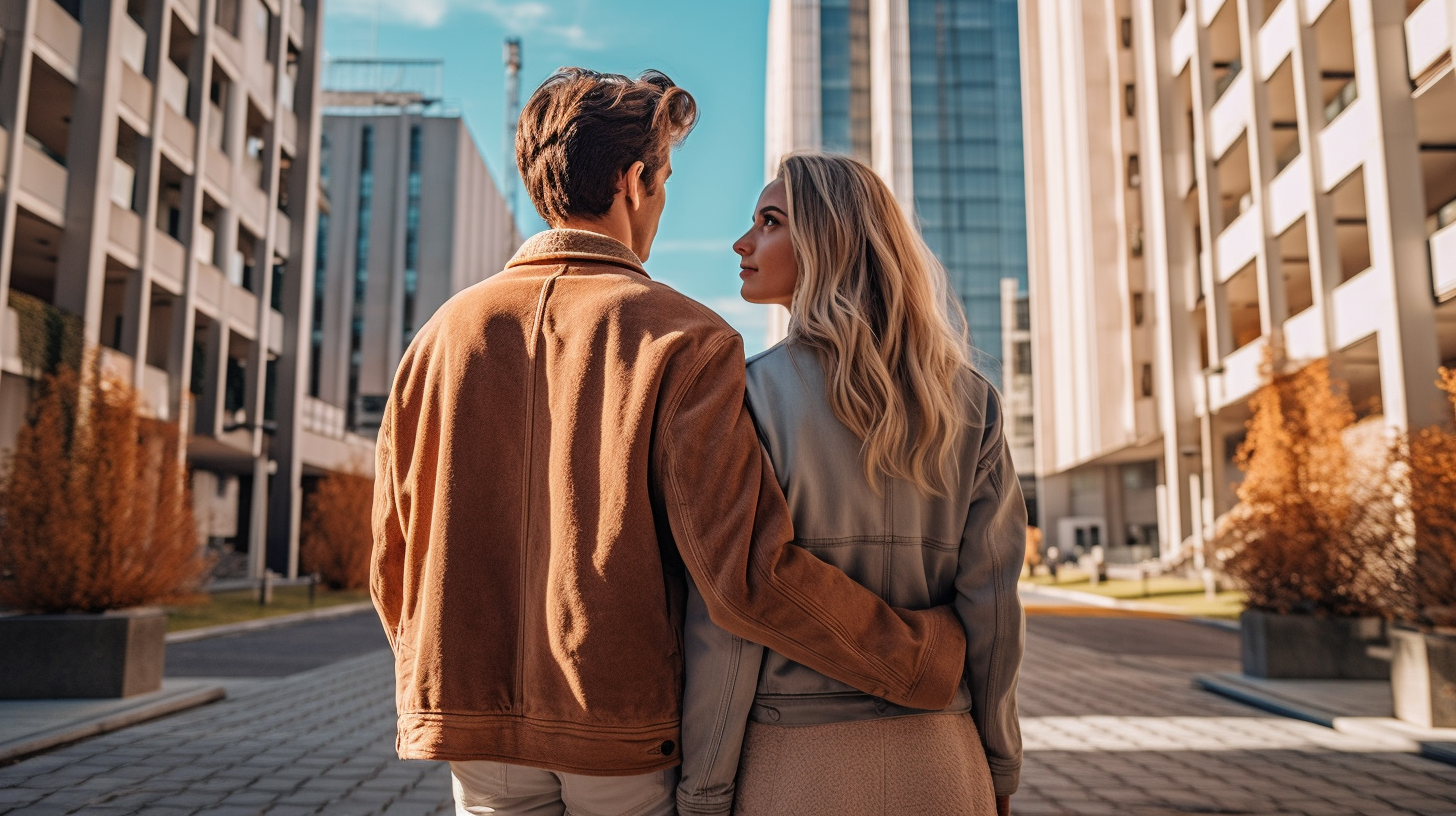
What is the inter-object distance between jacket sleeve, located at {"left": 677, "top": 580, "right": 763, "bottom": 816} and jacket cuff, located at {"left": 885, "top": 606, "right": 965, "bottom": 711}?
0.85 ft

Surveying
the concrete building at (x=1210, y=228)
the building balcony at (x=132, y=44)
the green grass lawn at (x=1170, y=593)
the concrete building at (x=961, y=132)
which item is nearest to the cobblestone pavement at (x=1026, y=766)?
the concrete building at (x=1210, y=228)

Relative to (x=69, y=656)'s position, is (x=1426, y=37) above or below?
above

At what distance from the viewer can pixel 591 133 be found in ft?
6.47

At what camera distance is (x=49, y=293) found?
1160 inches

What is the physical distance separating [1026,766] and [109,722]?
6545 mm

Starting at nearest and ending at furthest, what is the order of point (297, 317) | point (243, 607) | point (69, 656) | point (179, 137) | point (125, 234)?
point (69, 656) → point (243, 607) → point (125, 234) → point (179, 137) → point (297, 317)

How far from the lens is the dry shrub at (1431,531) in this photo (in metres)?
8.35

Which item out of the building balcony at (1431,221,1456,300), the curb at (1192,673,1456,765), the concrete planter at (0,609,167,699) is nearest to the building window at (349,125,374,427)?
the building balcony at (1431,221,1456,300)

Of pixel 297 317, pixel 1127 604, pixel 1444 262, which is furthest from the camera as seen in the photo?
pixel 297 317

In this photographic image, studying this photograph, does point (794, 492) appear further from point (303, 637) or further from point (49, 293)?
point (49, 293)

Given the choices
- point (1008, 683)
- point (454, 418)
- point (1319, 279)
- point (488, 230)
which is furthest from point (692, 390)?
point (488, 230)

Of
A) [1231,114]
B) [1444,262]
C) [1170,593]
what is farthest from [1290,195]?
[1170,593]

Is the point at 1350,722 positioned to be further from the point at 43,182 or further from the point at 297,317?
the point at 297,317

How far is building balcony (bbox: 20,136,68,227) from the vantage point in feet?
71.5
